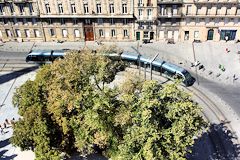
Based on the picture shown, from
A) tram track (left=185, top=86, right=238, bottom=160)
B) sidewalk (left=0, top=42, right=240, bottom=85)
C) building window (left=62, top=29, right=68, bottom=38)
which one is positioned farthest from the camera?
building window (left=62, top=29, right=68, bottom=38)

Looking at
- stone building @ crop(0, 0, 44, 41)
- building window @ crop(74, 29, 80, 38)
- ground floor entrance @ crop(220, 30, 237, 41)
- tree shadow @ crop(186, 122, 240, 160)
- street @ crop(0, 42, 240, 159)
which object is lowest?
tree shadow @ crop(186, 122, 240, 160)

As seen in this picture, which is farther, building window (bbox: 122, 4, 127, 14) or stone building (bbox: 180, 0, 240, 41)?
building window (bbox: 122, 4, 127, 14)

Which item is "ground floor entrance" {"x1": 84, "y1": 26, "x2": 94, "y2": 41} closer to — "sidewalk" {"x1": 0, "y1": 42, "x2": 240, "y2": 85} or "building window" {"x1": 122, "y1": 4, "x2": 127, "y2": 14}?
"sidewalk" {"x1": 0, "y1": 42, "x2": 240, "y2": 85}

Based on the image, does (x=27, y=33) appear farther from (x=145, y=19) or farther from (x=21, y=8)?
(x=145, y=19)

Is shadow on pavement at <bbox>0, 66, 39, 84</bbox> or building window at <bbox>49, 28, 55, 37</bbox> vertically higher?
building window at <bbox>49, 28, 55, 37</bbox>

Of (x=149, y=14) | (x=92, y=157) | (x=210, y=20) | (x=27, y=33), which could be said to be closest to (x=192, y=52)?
→ (x=210, y=20)

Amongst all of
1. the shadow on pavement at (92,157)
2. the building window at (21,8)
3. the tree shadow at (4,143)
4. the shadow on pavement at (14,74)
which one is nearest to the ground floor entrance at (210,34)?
the shadow on pavement at (14,74)

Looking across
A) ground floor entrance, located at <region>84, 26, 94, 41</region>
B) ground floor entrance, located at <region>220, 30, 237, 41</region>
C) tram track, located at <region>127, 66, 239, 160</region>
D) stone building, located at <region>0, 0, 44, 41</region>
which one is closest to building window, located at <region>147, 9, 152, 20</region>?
ground floor entrance, located at <region>84, 26, 94, 41</region>
